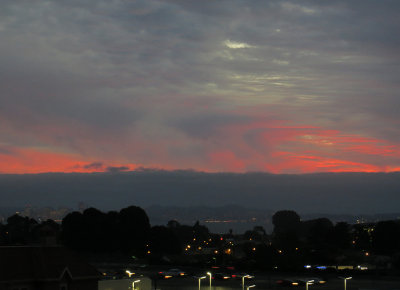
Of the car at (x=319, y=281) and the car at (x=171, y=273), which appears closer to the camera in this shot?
the car at (x=319, y=281)

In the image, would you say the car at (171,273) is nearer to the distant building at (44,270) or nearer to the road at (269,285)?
the road at (269,285)

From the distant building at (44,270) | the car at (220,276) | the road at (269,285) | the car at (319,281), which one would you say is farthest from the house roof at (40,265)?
the car at (220,276)

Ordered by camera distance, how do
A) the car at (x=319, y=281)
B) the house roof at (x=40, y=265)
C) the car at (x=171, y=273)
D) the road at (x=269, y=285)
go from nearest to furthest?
the house roof at (x=40, y=265) → the road at (x=269, y=285) → the car at (x=319, y=281) → the car at (x=171, y=273)


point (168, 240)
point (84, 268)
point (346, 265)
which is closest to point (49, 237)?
point (84, 268)

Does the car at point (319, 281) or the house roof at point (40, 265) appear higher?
the house roof at point (40, 265)

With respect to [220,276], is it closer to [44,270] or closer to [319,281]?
[319,281]

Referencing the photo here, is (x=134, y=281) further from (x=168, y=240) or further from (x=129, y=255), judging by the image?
(x=168, y=240)

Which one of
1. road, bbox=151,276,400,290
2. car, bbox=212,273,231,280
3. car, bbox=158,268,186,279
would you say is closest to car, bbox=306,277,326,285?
road, bbox=151,276,400,290

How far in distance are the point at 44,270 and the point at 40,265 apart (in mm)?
643

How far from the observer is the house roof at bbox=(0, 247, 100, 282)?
156 ft

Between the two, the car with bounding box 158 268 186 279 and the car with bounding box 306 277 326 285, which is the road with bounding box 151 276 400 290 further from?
the car with bounding box 158 268 186 279

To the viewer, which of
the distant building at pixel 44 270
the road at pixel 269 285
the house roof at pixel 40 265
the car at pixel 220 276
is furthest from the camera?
the car at pixel 220 276

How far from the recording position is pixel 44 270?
159 ft

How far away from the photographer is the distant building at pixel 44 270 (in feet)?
155
